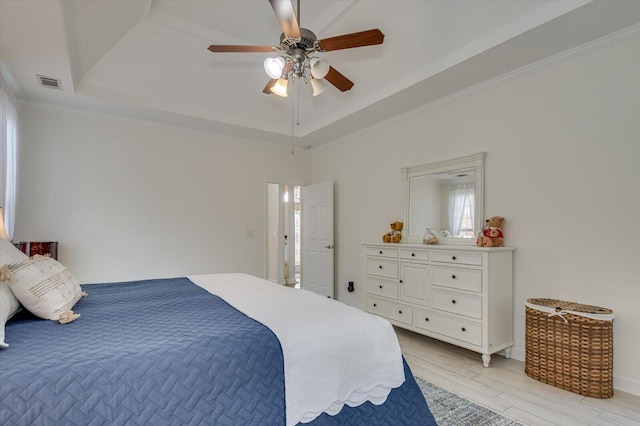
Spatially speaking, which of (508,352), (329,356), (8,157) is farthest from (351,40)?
(8,157)

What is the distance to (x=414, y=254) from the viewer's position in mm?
3375

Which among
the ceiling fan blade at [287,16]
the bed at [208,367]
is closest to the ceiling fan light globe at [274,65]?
the ceiling fan blade at [287,16]

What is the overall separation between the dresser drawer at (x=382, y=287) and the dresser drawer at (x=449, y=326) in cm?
34

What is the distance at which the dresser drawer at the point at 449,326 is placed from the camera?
9.22 feet

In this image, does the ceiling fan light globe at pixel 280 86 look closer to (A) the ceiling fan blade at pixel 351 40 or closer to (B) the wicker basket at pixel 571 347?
(A) the ceiling fan blade at pixel 351 40

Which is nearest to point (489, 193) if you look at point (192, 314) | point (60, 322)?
point (192, 314)

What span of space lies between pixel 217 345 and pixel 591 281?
279 cm

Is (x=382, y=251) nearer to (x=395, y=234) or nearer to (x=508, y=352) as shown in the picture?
(x=395, y=234)

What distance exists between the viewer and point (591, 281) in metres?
2.53

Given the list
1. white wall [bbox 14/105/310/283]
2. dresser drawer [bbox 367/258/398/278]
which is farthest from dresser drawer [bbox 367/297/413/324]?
white wall [bbox 14/105/310/283]

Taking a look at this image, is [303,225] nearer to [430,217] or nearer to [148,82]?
[430,217]

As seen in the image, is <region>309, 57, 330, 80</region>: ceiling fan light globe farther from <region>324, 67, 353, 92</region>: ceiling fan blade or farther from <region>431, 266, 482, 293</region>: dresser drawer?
<region>431, 266, 482, 293</region>: dresser drawer

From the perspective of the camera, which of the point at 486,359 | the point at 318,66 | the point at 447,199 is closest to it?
the point at 318,66

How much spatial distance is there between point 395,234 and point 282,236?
2.78 meters
